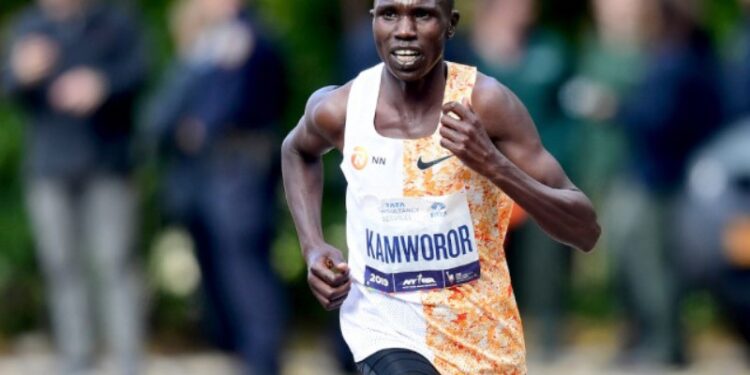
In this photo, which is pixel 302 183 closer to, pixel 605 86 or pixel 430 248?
Result: pixel 430 248

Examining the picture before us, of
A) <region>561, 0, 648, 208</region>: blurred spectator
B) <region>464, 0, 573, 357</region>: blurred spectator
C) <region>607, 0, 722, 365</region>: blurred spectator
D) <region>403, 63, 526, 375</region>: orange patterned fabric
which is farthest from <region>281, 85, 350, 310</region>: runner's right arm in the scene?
<region>561, 0, 648, 208</region>: blurred spectator

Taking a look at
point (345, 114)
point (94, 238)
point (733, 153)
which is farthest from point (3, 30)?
point (345, 114)

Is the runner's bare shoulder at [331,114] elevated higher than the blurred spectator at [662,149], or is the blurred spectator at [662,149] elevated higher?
the runner's bare shoulder at [331,114]

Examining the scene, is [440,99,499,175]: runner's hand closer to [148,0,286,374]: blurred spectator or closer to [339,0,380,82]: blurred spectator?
[339,0,380,82]: blurred spectator

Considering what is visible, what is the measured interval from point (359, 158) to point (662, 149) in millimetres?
5220

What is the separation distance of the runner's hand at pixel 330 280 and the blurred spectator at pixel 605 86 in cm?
551

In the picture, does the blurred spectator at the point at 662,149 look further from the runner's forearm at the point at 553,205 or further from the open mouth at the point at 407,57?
the open mouth at the point at 407,57

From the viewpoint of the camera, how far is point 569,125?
11547 millimetres

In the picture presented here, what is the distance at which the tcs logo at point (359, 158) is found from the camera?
6.22 metres

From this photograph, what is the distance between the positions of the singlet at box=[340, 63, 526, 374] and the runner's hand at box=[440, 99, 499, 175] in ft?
0.80

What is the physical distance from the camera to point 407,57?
6.06 m

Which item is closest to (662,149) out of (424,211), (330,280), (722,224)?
(722,224)

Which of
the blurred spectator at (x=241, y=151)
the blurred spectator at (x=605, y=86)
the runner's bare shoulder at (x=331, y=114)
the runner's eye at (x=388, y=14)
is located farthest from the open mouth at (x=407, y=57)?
the blurred spectator at (x=605, y=86)

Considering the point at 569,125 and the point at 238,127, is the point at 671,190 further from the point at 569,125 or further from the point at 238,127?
the point at 238,127
